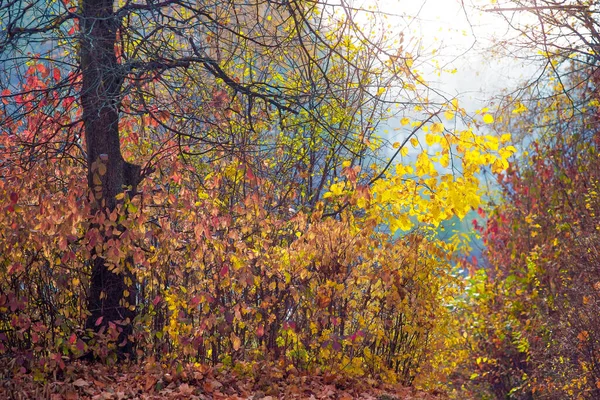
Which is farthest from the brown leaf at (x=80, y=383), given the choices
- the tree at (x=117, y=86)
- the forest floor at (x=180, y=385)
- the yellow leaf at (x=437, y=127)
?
the yellow leaf at (x=437, y=127)

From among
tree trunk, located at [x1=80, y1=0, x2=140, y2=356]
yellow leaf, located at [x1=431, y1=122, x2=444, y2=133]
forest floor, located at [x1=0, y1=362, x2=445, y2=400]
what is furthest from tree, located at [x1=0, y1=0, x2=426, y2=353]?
yellow leaf, located at [x1=431, y1=122, x2=444, y2=133]

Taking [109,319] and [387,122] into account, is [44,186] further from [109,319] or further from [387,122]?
[387,122]

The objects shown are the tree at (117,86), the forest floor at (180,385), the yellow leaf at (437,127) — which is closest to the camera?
the forest floor at (180,385)

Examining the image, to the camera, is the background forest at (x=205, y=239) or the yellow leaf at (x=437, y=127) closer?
the background forest at (x=205, y=239)

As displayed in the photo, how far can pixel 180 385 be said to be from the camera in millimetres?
5793

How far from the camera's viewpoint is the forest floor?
17.8 ft

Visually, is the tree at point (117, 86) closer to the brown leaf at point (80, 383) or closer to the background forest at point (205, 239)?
the background forest at point (205, 239)

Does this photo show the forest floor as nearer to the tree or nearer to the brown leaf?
the brown leaf

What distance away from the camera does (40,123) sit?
6395mm

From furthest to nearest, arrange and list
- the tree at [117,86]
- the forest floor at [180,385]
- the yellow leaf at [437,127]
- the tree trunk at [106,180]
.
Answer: the tree trunk at [106,180]
the yellow leaf at [437,127]
the tree at [117,86]
the forest floor at [180,385]

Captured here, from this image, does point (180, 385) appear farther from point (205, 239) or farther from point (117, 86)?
point (117, 86)

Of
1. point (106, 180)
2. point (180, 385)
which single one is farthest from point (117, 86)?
point (180, 385)

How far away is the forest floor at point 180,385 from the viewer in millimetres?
5418

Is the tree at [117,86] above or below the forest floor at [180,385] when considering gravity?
above
